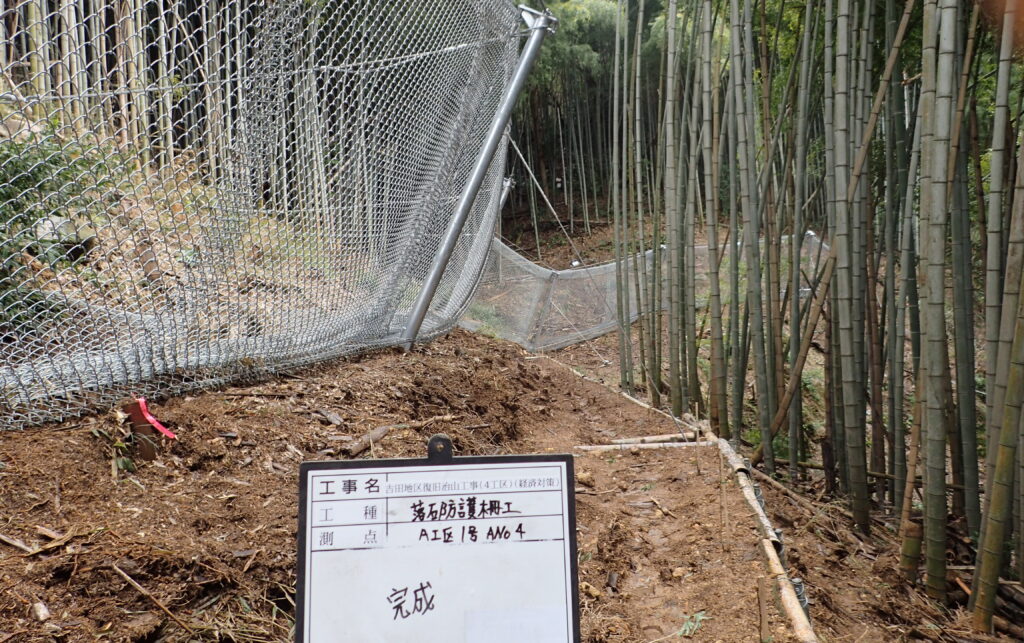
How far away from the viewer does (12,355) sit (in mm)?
1564

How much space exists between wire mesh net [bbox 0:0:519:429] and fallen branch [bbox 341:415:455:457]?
41cm

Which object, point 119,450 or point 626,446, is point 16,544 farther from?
point 626,446

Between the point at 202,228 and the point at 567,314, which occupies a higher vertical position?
the point at 202,228

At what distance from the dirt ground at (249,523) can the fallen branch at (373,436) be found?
0.02 m

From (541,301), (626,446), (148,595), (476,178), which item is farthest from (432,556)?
(541,301)

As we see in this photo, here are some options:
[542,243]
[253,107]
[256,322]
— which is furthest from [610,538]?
[542,243]

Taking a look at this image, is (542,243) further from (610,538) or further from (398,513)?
(398,513)

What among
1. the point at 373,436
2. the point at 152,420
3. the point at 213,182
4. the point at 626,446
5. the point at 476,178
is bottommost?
the point at 626,446

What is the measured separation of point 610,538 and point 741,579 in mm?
328

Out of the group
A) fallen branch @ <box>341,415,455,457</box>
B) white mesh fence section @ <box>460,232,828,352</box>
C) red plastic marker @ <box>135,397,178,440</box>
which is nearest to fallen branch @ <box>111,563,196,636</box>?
red plastic marker @ <box>135,397,178,440</box>

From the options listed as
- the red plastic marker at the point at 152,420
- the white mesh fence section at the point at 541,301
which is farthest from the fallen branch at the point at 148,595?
the white mesh fence section at the point at 541,301

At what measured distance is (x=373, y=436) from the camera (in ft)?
6.88

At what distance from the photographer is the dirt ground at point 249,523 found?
4.09ft

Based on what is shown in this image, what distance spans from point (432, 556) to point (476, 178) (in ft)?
7.84
